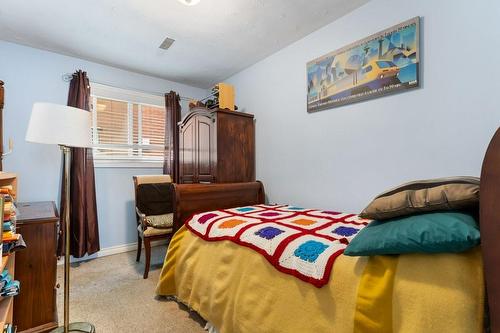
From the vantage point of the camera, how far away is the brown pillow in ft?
2.74

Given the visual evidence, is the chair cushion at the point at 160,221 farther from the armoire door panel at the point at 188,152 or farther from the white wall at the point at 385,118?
the white wall at the point at 385,118

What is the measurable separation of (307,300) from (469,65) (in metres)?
1.65

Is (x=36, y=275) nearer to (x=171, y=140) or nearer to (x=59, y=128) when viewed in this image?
(x=59, y=128)

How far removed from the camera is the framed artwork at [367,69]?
5.61 ft

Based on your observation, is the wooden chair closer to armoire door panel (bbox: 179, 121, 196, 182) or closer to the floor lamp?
armoire door panel (bbox: 179, 121, 196, 182)

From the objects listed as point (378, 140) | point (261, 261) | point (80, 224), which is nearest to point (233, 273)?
point (261, 261)

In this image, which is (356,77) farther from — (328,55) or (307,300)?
(307,300)

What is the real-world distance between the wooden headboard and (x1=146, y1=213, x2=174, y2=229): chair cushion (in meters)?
2.25

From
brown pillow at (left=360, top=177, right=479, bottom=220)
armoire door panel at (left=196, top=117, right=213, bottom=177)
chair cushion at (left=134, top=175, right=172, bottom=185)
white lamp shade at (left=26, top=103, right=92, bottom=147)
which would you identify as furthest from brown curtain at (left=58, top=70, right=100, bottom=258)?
brown pillow at (left=360, top=177, right=479, bottom=220)

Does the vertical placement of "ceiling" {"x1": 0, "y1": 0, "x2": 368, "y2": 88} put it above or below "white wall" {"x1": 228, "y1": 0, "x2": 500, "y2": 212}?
above

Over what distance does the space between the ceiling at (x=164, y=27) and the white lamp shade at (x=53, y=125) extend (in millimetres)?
1054

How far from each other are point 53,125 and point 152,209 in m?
1.62

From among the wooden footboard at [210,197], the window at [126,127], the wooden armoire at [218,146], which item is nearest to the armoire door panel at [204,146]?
the wooden armoire at [218,146]

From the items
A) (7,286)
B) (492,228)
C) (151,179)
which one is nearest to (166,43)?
(151,179)
